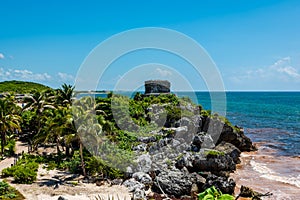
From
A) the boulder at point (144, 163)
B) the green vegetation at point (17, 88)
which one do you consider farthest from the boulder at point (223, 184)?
the green vegetation at point (17, 88)

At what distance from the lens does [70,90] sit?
123ft

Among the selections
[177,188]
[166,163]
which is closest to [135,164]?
[166,163]

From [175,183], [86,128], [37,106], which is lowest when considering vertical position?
[175,183]

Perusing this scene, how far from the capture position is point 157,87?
5744cm

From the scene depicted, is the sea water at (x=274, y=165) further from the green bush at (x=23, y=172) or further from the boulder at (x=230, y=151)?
the green bush at (x=23, y=172)

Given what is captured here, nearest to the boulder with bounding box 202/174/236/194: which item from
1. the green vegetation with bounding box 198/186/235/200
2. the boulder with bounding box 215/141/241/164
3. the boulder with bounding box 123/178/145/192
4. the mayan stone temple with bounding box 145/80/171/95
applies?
the boulder with bounding box 123/178/145/192

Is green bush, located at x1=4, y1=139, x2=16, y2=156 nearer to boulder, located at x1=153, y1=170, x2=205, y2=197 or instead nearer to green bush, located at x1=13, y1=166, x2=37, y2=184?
green bush, located at x1=13, y1=166, x2=37, y2=184

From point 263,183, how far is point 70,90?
24492 mm

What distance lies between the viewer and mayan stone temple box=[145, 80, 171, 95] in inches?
2253

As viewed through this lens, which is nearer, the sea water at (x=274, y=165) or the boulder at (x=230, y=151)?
the sea water at (x=274, y=165)

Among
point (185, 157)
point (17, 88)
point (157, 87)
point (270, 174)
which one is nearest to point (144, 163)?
point (185, 157)

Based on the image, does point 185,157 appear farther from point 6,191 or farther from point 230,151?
point 6,191

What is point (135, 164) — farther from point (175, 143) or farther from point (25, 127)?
point (25, 127)

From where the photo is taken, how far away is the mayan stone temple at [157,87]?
5722cm
